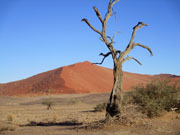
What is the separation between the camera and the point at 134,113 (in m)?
9.99

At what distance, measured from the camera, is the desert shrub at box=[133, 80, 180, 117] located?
1203 centimetres

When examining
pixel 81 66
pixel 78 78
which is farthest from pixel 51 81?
A: pixel 81 66

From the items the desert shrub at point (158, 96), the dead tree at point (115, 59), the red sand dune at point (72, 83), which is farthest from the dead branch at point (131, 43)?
the red sand dune at point (72, 83)

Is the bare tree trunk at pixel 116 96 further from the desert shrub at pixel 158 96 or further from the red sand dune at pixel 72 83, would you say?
the red sand dune at pixel 72 83

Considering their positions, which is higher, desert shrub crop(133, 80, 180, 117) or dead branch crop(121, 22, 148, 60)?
dead branch crop(121, 22, 148, 60)

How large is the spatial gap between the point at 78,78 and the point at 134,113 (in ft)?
209

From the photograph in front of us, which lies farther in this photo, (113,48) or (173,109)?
(173,109)

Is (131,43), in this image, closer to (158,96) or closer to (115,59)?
(115,59)

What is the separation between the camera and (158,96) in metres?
12.9

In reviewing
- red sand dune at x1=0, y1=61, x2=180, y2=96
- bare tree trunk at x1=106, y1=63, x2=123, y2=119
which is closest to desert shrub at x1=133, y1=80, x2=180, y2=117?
bare tree trunk at x1=106, y1=63, x2=123, y2=119

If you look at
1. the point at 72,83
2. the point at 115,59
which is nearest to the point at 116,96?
the point at 115,59

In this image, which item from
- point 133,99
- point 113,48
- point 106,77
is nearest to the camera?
point 113,48

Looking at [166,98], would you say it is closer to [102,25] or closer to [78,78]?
[102,25]

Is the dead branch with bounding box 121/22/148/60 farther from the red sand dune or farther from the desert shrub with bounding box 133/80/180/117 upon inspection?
the red sand dune
